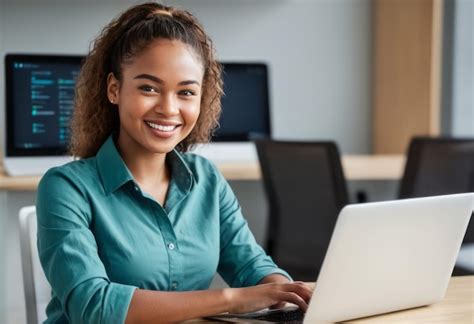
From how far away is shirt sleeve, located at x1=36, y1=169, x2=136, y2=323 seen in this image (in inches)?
49.0

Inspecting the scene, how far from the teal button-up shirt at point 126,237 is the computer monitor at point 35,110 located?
160 cm

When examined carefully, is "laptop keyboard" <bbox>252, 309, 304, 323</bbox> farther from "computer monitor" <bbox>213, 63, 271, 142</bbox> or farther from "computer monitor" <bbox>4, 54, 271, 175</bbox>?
"computer monitor" <bbox>213, 63, 271, 142</bbox>

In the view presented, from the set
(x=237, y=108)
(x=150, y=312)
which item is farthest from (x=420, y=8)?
(x=150, y=312)

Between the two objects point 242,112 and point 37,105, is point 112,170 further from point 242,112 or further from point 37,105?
point 242,112

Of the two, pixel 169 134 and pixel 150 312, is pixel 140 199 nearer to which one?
pixel 169 134

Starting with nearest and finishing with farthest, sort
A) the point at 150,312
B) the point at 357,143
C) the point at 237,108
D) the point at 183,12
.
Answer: the point at 150,312 → the point at 183,12 → the point at 237,108 → the point at 357,143

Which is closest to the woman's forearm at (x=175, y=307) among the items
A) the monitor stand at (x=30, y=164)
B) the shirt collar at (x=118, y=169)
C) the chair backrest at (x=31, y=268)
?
the shirt collar at (x=118, y=169)

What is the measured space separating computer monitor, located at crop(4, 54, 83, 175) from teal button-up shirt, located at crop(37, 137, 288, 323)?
160 cm

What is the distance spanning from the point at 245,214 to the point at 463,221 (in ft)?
8.77

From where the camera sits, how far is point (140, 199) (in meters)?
1.44

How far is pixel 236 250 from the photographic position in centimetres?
157

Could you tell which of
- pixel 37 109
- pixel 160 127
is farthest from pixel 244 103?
pixel 160 127

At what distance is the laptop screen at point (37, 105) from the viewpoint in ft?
10.1

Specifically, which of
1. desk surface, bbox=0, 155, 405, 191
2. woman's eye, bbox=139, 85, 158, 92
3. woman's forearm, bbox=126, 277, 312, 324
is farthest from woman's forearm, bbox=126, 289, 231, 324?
desk surface, bbox=0, 155, 405, 191
